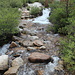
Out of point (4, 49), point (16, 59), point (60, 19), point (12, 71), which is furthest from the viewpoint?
point (60, 19)

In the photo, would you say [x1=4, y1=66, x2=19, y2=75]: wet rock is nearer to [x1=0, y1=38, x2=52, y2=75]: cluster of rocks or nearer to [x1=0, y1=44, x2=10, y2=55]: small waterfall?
[x1=0, y1=38, x2=52, y2=75]: cluster of rocks

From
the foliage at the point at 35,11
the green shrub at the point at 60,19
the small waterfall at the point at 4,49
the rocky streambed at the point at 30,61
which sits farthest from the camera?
the foliage at the point at 35,11

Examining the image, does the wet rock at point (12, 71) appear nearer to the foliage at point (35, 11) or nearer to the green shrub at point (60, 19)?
the green shrub at point (60, 19)

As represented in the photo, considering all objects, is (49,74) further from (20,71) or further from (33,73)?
(20,71)

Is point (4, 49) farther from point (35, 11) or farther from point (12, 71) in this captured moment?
point (35, 11)

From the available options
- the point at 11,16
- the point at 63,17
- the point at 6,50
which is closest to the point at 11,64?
the point at 6,50

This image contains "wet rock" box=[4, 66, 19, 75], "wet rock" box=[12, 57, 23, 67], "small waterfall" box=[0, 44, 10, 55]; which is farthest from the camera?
"small waterfall" box=[0, 44, 10, 55]

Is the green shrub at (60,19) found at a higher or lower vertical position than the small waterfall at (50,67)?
higher

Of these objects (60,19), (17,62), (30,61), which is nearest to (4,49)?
(17,62)

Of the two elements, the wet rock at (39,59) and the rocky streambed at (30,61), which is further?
the wet rock at (39,59)

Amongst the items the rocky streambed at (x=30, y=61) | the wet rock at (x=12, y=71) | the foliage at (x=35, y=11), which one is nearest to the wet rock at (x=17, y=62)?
the rocky streambed at (x=30, y=61)

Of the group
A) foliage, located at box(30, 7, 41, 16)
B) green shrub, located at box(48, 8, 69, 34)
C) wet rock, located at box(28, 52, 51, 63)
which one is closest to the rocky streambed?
wet rock, located at box(28, 52, 51, 63)

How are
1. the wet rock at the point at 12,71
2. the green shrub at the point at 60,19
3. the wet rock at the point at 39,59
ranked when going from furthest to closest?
the green shrub at the point at 60,19
the wet rock at the point at 39,59
the wet rock at the point at 12,71

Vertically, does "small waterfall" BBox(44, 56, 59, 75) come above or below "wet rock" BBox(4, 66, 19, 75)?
below
